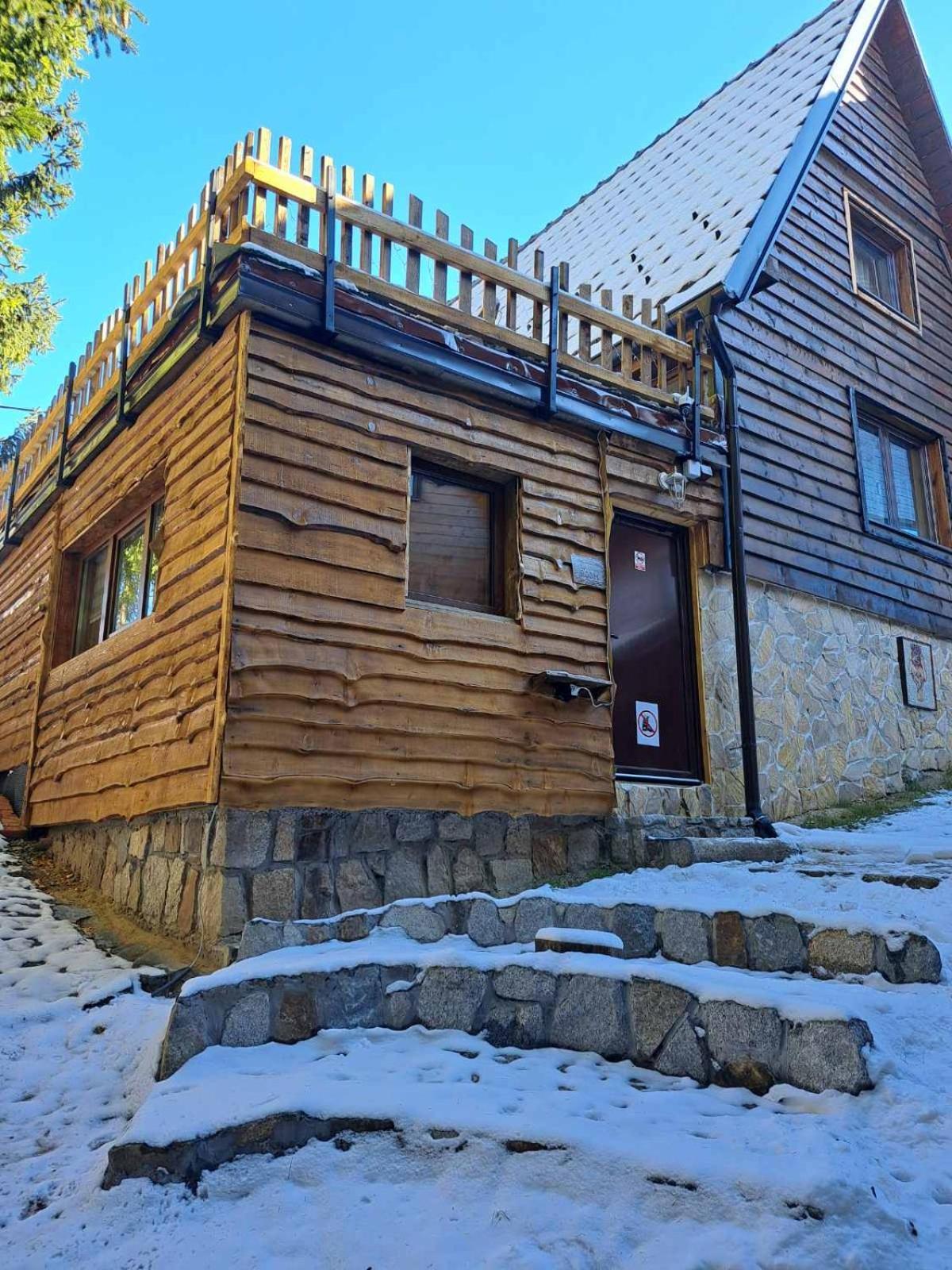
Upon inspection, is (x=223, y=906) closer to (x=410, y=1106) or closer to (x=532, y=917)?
(x=532, y=917)

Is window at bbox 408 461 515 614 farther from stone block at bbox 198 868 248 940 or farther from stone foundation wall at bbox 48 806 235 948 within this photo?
stone block at bbox 198 868 248 940

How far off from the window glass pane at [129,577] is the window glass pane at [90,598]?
1.24 ft

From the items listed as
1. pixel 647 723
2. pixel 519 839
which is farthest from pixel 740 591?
pixel 519 839

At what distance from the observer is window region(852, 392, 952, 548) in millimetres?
10648

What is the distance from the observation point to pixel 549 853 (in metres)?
6.42

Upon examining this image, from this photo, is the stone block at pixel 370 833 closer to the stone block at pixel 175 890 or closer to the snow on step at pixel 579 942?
the stone block at pixel 175 890

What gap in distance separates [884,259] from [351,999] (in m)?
12.2

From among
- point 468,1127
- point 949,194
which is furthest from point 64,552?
point 949,194

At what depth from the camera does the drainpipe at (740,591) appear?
777 centimetres

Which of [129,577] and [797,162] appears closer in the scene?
[129,577]

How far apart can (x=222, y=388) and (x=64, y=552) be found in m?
3.93

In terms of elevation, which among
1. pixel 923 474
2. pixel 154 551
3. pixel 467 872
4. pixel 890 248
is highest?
pixel 890 248

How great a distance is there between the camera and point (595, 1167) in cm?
237

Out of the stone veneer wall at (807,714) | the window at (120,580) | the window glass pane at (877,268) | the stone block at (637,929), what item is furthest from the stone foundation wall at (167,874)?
the window glass pane at (877,268)
